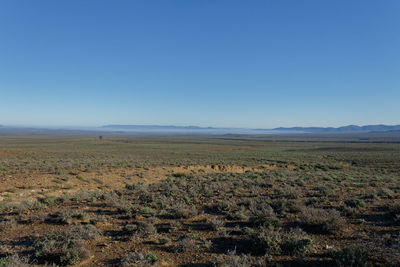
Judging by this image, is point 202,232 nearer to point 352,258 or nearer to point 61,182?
point 352,258

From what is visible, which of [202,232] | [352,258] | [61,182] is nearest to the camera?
[352,258]

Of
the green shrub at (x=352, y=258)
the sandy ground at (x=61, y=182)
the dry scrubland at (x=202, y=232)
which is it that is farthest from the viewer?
the sandy ground at (x=61, y=182)

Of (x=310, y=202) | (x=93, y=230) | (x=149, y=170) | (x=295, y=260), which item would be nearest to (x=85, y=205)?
(x=93, y=230)

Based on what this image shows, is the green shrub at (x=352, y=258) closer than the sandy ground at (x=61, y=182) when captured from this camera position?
Yes

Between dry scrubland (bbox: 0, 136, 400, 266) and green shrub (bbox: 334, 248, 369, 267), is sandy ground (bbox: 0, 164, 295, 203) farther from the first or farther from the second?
green shrub (bbox: 334, 248, 369, 267)

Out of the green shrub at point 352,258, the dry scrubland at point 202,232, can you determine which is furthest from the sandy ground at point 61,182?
the green shrub at point 352,258

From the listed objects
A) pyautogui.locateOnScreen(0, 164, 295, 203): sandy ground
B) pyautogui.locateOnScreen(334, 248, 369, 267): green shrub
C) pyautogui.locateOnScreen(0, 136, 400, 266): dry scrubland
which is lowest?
pyautogui.locateOnScreen(0, 164, 295, 203): sandy ground

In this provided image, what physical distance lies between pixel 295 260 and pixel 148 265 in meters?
3.47

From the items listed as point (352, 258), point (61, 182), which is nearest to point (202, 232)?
point (352, 258)

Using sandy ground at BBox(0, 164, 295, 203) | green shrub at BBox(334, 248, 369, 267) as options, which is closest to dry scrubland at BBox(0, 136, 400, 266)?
green shrub at BBox(334, 248, 369, 267)

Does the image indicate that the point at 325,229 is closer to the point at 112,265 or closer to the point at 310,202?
the point at 310,202

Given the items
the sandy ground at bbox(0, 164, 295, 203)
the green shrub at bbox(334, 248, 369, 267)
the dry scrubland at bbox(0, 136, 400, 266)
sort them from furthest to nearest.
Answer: the sandy ground at bbox(0, 164, 295, 203), the dry scrubland at bbox(0, 136, 400, 266), the green shrub at bbox(334, 248, 369, 267)

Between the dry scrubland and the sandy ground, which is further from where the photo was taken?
the sandy ground

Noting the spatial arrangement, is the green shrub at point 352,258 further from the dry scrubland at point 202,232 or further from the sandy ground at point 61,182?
the sandy ground at point 61,182
